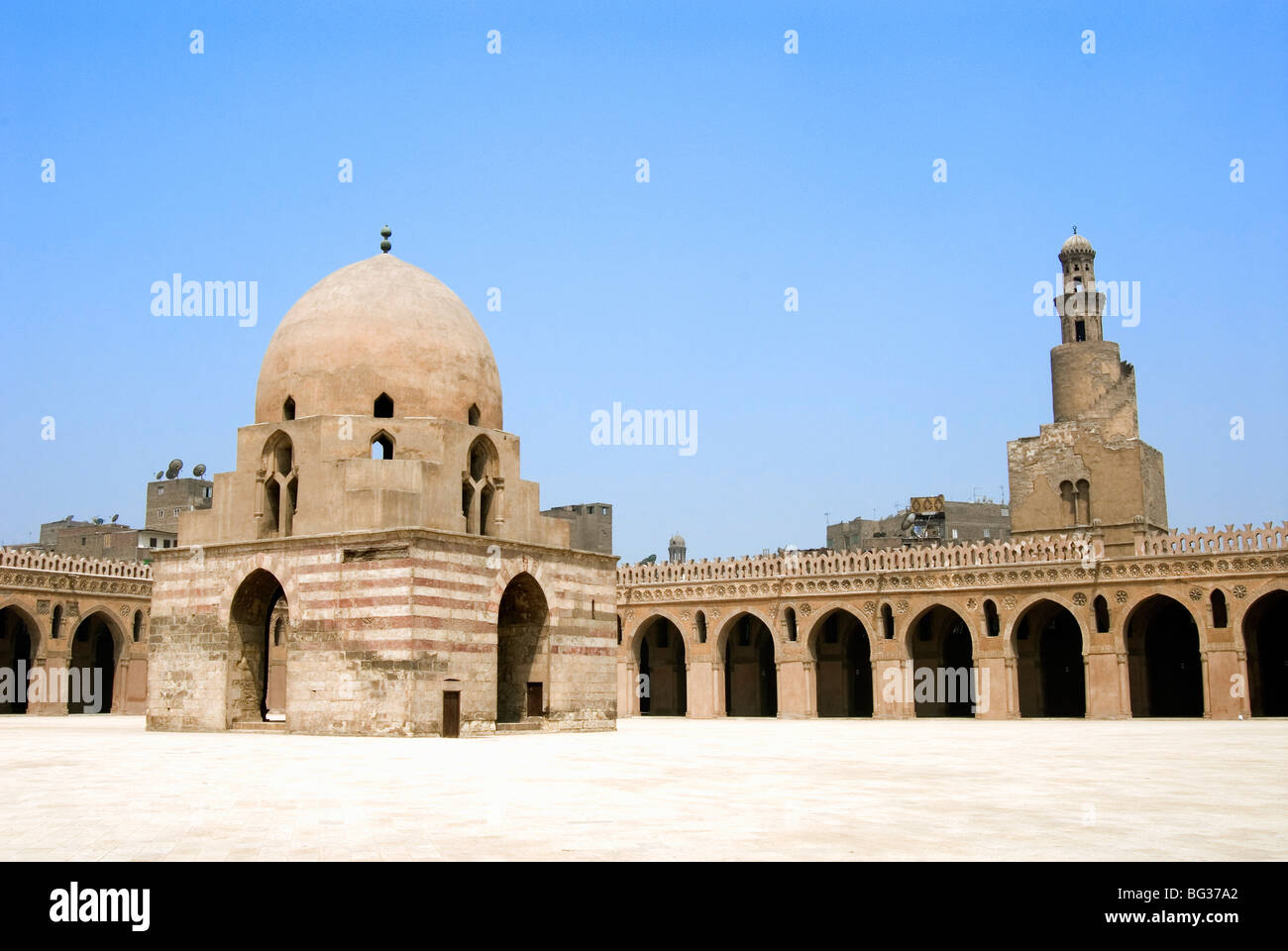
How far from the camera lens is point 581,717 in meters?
25.3

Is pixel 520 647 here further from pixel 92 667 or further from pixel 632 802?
pixel 92 667

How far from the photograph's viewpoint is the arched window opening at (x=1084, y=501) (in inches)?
1634

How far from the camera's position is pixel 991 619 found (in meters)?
36.7

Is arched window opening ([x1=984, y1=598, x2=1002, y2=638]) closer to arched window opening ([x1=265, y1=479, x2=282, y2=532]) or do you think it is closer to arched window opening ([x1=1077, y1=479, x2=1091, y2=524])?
arched window opening ([x1=1077, y1=479, x2=1091, y2=524])

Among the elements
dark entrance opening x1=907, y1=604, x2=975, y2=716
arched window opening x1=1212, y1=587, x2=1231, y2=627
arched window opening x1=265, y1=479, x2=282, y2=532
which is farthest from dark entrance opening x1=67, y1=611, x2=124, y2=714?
arched window opening x1=1212, y1=587, x2=1231, y2=627

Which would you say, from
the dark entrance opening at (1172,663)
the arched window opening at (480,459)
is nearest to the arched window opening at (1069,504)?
the dark entrance opening at (1172,663)

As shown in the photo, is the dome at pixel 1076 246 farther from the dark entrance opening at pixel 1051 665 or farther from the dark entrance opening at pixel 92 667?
the dark entrance opening at pixel 92 667

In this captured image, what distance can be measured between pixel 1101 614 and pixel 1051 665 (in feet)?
18.6

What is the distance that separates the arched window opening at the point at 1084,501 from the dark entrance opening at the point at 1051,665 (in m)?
3.31

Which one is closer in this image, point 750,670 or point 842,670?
point 842,670

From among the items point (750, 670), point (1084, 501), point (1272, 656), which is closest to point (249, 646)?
point (750, 670)

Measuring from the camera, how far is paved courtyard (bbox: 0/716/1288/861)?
24.5 ft
